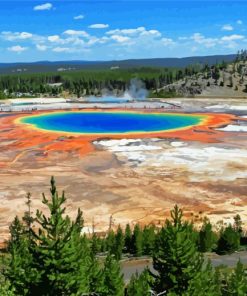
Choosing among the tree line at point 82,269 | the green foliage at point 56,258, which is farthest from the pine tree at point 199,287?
the green foliage at point 56,258

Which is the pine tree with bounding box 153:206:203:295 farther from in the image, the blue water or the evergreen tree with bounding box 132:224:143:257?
the blue water

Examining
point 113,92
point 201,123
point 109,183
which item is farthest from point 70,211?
point 113,92

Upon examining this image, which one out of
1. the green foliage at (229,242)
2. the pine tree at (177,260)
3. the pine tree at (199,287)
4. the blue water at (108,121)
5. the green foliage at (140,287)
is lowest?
the green foliage at (229,242)

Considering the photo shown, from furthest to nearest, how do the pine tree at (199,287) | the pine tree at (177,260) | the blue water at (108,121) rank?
the blue water at (108,121) → the pine tree at (177,260) → the pine tree at (199,287)

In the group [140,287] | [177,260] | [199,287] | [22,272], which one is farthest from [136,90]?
[199,287]

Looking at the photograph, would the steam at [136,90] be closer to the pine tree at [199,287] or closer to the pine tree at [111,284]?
the pine tree at [111,284]
